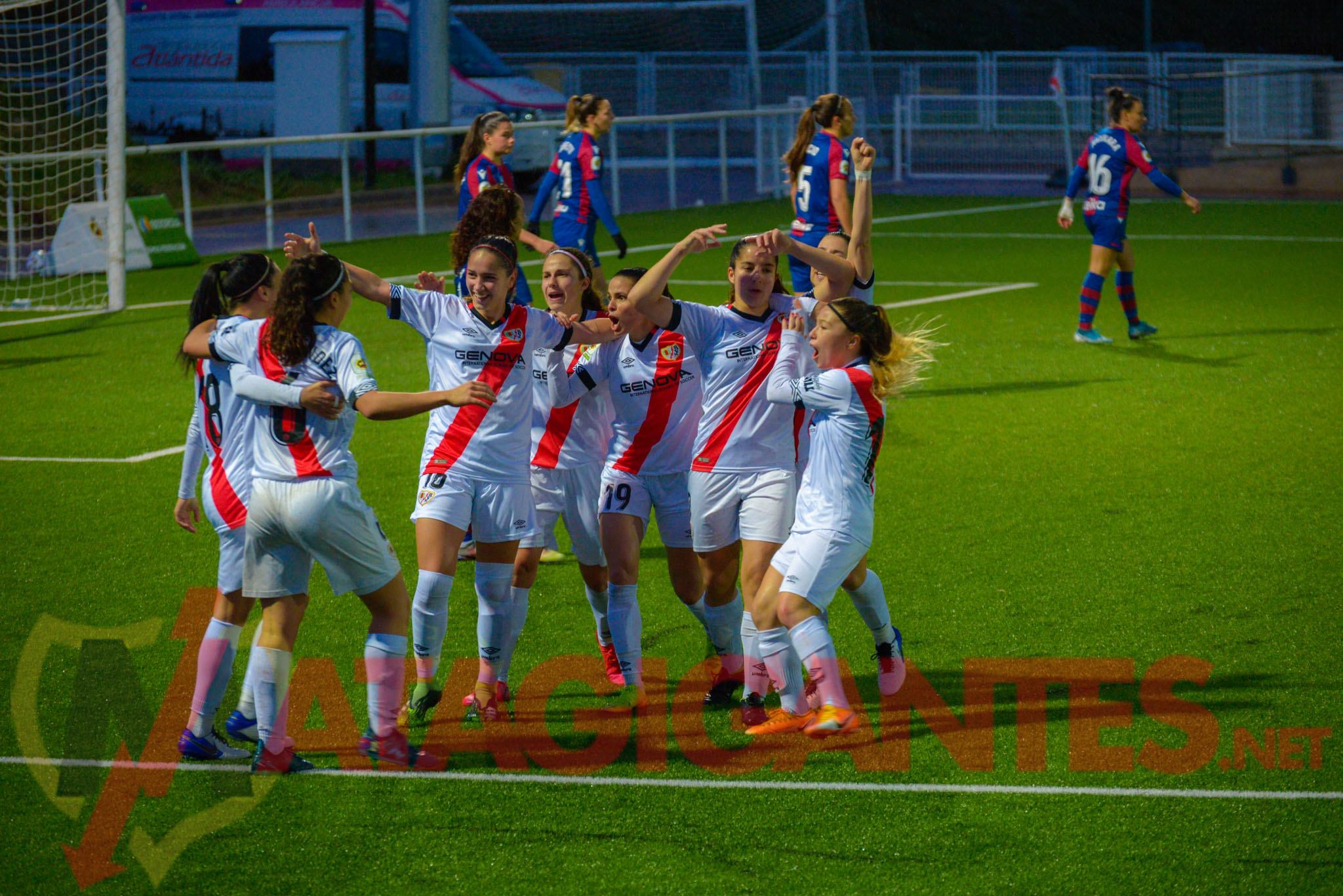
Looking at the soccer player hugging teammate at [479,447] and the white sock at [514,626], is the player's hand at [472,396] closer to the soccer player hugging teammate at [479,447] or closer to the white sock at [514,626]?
the soccer player hugging teammate at [479,447]

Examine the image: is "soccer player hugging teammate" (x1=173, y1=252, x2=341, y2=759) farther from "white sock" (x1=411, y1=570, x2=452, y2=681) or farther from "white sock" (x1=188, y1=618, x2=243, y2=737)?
"white sock" (x1=411, y1=570, x2=452, y2=681)

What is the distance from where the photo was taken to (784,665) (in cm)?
547

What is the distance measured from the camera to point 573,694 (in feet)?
19.9

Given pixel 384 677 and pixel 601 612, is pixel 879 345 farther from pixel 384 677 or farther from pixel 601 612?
pixel 384 677

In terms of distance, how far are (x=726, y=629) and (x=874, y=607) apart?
0.62 meters

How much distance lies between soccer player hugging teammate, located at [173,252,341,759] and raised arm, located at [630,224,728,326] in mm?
1358

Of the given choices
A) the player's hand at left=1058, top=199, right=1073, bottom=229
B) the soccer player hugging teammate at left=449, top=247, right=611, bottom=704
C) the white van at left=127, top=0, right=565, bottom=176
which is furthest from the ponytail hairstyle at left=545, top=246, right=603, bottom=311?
the white van at left=127, top=0, right=565, bottom=176

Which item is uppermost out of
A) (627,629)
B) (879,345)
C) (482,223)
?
(482,223)

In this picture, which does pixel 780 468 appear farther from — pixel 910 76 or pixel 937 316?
pixel 910 76

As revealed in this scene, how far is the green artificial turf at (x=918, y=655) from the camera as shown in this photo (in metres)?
4.61

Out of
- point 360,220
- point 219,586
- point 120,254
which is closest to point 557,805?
point 219,586

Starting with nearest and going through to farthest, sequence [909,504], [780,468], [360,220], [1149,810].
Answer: [1149,810] → [780,468] → [909,504] → [360,220]

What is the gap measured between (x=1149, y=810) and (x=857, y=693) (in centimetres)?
139

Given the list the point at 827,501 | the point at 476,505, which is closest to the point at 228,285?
the point at 476,505
